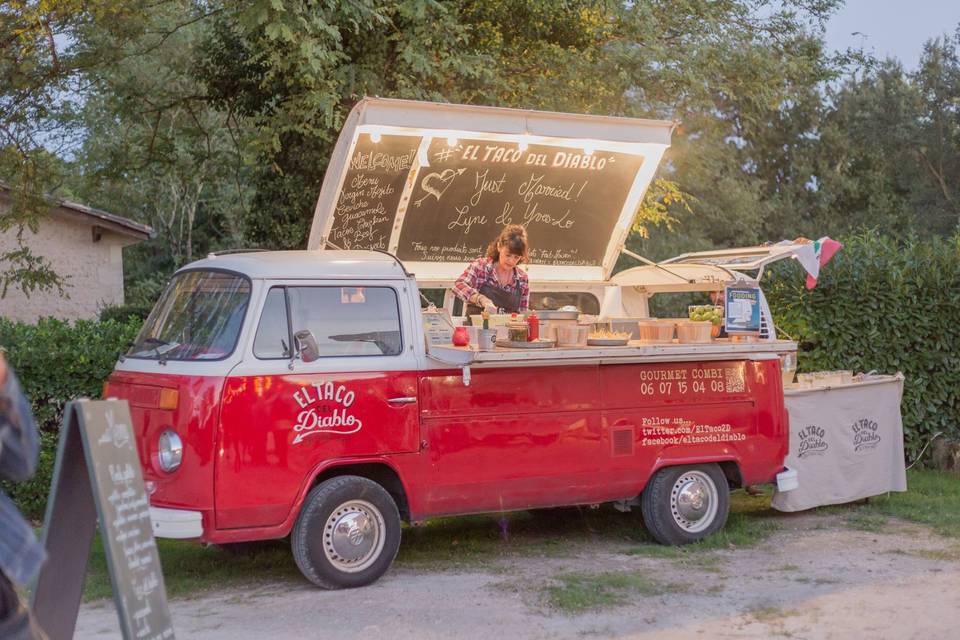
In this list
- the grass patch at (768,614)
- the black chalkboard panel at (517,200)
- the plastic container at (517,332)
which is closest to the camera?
the grass patch at (768,614)

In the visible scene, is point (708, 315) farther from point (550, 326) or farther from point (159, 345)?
point (159, 345)

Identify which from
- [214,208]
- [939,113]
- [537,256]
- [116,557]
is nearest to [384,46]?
[537,256]

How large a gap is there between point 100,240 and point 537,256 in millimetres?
15358

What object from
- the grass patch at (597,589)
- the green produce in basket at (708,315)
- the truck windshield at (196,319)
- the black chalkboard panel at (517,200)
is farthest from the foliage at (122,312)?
the grass patch at (597,589)

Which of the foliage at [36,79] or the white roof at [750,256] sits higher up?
the foliage at [36,79]

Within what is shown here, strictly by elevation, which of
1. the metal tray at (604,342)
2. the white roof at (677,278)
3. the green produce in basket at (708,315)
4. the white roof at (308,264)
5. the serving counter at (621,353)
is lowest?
the serving counter at (621,353)

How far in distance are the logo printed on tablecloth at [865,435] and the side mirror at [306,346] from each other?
4.93 metres

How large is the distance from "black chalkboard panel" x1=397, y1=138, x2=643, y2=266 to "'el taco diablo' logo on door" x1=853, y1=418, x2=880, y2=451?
108 inches

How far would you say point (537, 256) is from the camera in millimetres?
10039

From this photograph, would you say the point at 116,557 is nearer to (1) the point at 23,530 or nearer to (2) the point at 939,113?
(1) the point at 23,530

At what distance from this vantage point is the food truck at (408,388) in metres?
6.56

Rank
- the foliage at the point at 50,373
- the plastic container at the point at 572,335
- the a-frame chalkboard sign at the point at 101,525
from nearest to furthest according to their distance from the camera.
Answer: the a-frame chalkboard sign at the point at 101,525
the plastic container at the point at 572,335
the foliage at the point at 50,373

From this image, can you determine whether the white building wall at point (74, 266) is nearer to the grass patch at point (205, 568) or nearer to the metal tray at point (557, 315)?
the grass patch at point (205, 568)

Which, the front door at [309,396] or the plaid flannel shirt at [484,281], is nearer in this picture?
the front door at [309,396]
